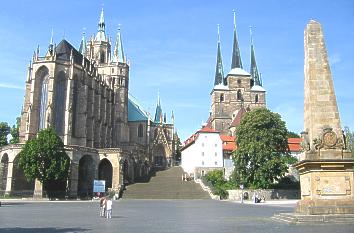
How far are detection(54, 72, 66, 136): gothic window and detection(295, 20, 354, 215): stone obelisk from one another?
183ft

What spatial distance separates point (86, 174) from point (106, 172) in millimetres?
5625

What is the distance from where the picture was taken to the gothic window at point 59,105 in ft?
216

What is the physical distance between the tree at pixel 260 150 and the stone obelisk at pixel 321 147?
39.0 m

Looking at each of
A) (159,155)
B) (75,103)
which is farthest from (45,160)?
(159,155)

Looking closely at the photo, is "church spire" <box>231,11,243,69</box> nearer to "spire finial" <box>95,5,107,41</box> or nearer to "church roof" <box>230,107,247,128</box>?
"church roof" <box>230,107,247,128</box>

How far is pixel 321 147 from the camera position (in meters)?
13.6

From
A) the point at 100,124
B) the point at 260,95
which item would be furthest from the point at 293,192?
the point at 260,95

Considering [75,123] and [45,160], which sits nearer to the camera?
[45,160]

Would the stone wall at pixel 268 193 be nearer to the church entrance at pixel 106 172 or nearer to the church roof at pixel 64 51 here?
the church entrance at pixel 106 172

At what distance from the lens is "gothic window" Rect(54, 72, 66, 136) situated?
216 feet

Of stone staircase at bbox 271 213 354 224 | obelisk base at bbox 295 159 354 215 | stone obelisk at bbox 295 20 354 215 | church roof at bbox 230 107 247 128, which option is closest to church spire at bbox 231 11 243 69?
church roof at bbox 230 107 247 128

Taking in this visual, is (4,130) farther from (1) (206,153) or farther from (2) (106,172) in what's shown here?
(1) (206,153)

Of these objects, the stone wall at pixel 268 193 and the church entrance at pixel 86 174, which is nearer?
the stone wall at pixel 268 193

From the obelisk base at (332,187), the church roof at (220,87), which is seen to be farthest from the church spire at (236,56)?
the obelisk base at (332,187)
